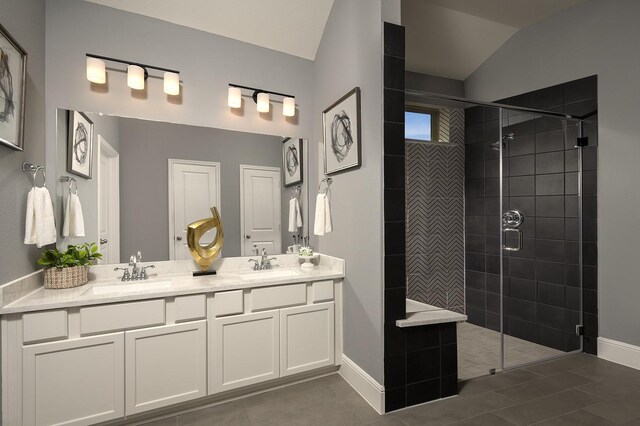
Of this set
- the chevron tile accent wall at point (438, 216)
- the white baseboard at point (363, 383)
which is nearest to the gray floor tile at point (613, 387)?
the chevron tile accent wall at point (438, 216)

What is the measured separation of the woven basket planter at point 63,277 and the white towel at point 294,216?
157cm

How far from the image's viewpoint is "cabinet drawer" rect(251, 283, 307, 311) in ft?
7.54

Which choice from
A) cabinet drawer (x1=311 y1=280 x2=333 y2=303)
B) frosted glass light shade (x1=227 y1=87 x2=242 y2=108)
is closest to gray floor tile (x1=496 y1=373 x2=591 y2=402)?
cabinet drawer (x1=311 y1=280 x2=333 y2=303)

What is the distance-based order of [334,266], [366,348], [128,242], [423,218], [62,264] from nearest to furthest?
[62,264] < [366,348] < [128,242] < [334,266] < [423,218]

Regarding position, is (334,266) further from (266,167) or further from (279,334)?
(266,167)

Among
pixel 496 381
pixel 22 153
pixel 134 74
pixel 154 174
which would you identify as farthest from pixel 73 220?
pixel 496 381

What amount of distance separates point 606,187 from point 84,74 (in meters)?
4.20

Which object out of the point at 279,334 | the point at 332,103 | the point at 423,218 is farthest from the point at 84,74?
the point at 423,218

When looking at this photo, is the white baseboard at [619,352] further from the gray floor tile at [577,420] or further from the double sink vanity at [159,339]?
the double sink vanity at [159,339]

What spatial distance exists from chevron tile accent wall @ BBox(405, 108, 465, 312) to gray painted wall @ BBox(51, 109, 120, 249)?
264 cm

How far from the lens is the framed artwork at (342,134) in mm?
2354

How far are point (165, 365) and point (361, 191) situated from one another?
168 centimetres

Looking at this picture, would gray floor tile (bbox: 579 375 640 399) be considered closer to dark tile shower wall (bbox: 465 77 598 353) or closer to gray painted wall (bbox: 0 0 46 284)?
dark tile shower wall (bbox: 465 77 598 353)

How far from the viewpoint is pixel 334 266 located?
8.82 feet
